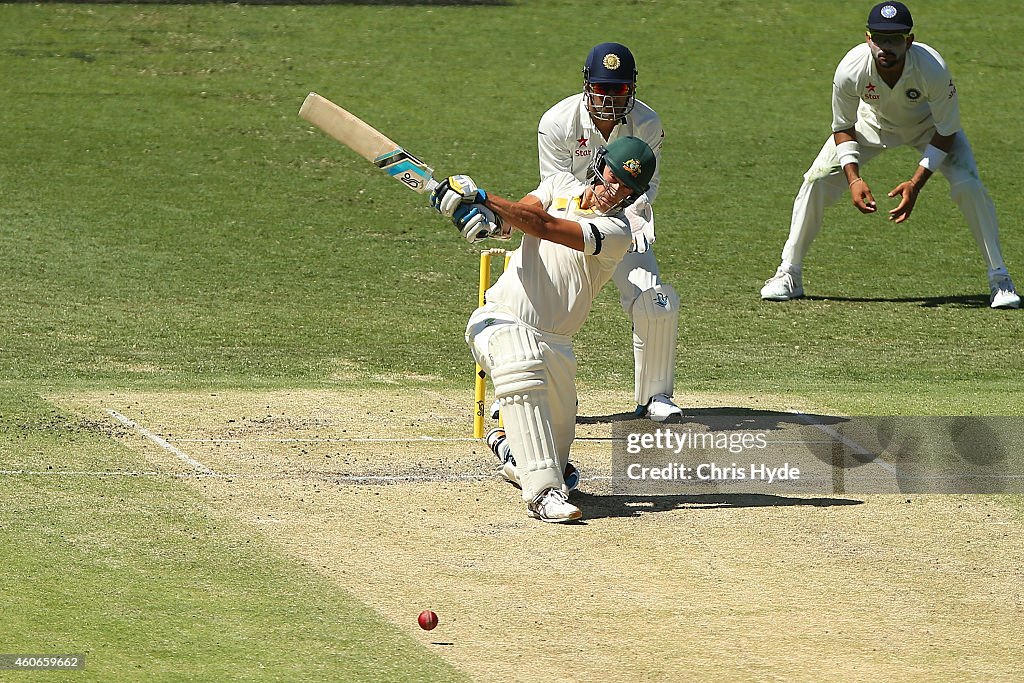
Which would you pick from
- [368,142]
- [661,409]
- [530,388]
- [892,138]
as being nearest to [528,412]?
[530,388]

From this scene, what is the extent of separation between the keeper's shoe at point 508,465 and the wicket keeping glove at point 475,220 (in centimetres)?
98

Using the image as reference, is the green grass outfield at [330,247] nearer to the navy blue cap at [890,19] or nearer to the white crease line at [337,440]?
the white crease line at [337,440]

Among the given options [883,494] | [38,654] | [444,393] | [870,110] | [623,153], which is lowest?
[38,654]

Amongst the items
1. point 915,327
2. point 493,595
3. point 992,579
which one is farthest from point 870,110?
point 493,595

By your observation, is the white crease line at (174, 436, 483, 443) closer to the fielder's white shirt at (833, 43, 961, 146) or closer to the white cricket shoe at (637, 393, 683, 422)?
the white cricket shoe at (637, 393, 683, 422)

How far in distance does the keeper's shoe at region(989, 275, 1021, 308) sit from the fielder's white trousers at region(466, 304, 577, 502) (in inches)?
233

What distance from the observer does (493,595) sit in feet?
18.7

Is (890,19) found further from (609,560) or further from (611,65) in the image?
(609,560)

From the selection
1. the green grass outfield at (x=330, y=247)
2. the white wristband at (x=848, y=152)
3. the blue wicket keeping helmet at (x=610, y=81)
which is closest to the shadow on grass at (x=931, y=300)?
the green grass outfield at (x=330, y=247)

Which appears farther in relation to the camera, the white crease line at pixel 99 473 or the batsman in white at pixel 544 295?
the white crease line at pixel 99 473

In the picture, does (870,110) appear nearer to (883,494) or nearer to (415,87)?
(883,494)

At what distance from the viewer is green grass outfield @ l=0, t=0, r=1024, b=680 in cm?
571

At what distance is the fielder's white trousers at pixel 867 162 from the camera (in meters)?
11.6

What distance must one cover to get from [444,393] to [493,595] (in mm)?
3542
